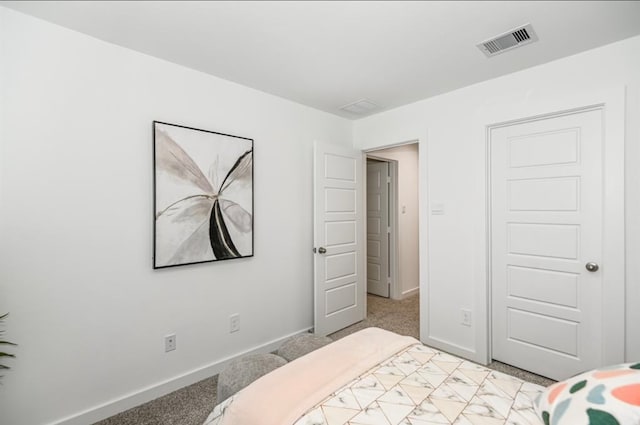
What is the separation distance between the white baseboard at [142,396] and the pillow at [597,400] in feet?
7.27

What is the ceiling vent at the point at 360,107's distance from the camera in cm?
307

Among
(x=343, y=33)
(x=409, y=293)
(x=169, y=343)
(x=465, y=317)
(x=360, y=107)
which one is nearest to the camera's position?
(x=343, y=33)

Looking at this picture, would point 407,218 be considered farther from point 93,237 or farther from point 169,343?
point 93,237

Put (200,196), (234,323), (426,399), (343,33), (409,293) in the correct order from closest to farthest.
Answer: (426,399), (343,33), (200,196), (234,323), (409,293)

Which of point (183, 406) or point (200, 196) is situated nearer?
point (183, 406)

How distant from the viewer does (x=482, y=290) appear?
8.64 ft

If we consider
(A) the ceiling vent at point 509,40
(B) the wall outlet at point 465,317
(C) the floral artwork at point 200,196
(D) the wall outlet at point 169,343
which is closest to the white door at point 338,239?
(C) the floral artwork at point 200,196

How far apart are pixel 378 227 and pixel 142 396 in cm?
348

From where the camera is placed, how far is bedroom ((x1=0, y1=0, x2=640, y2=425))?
5.66ft

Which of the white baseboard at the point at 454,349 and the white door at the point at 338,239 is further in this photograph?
the white door at the point at 338,239

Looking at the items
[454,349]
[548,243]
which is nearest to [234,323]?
[454,349]

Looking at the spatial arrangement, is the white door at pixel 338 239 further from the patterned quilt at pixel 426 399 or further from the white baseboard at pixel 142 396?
the patterned quilt at pixel 426 399

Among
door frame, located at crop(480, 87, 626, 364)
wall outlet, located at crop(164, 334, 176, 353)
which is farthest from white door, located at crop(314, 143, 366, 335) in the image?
door frame, located at crop(480, 87, 626, 364)

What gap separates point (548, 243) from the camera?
7.77ft
